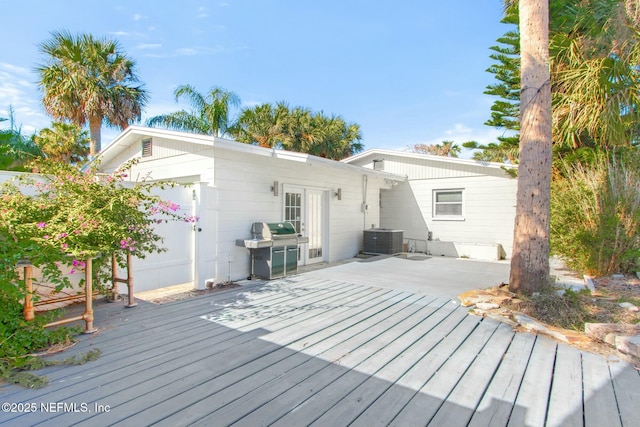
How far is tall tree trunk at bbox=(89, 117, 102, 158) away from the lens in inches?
473

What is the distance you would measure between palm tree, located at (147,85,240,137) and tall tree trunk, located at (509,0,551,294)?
13232mm

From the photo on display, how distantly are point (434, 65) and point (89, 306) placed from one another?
1116 cm

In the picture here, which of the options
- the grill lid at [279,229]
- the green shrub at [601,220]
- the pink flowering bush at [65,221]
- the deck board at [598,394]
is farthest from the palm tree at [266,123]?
the deck board at [598,394]

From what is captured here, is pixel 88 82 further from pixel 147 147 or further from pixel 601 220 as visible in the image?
pixel 601 220

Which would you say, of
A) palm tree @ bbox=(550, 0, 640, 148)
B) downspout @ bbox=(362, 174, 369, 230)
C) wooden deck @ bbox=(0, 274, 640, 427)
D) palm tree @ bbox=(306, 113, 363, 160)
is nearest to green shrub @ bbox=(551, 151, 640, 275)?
palm tree @ bbox=(550, 0, 640, 148)

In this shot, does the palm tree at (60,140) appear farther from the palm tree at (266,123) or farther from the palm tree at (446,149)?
the palm tree at (446,149)

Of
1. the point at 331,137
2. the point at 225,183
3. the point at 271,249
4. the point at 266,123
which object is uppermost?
the point at 266,123

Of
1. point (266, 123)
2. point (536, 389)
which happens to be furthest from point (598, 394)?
point (266, 123)

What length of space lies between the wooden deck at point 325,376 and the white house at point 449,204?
705 cm

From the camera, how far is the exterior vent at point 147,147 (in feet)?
24.0

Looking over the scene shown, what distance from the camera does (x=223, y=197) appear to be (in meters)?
5.93

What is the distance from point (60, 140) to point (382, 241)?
12961 mm

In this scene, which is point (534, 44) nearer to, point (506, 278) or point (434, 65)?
point (506, 278)

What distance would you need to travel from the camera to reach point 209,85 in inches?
603
